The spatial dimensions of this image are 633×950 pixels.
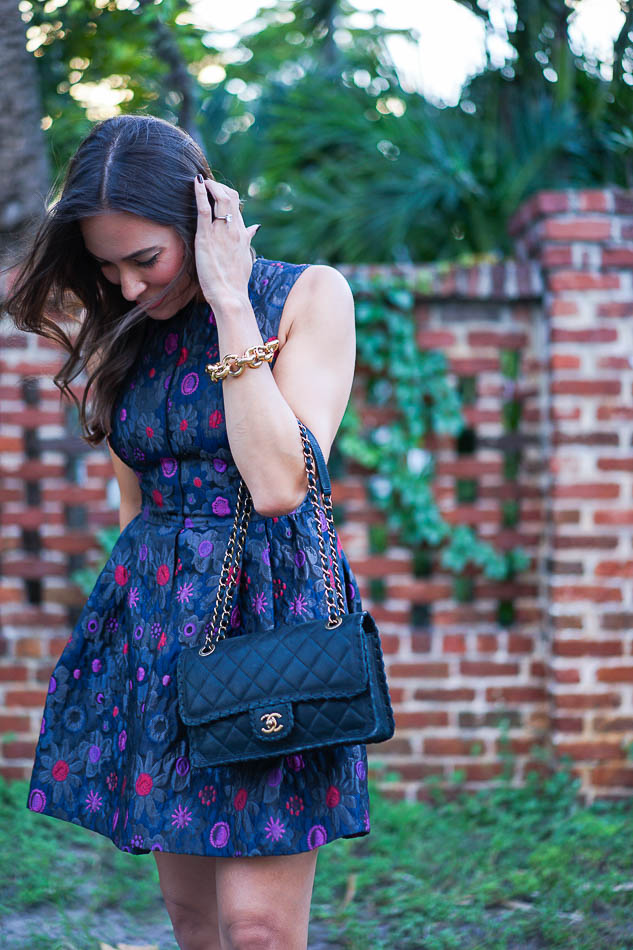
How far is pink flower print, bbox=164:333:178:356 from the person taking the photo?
187cm

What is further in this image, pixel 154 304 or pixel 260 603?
pixel 154 304

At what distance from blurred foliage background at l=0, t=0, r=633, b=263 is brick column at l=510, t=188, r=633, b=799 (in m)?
0.55

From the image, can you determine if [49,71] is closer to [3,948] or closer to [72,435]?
[72,435]

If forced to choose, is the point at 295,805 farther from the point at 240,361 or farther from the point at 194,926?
the point at 240,361

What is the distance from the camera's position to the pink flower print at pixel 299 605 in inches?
65.4

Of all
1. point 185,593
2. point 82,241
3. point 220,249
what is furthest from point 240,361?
point 82,241

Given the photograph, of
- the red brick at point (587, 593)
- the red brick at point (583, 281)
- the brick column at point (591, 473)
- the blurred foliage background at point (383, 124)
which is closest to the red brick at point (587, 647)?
the brick column at point (591, 473)

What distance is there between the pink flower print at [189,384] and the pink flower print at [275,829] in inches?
29.5

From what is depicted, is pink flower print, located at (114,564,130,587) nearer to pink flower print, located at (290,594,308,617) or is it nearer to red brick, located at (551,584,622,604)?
pink flower print, located at (290,594,308,617)

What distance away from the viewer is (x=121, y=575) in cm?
190

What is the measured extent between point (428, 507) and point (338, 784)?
206 cm

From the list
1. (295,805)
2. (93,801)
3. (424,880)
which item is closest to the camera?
(295,805)

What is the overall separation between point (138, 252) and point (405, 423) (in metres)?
2.03

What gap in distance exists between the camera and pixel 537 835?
130 inches
